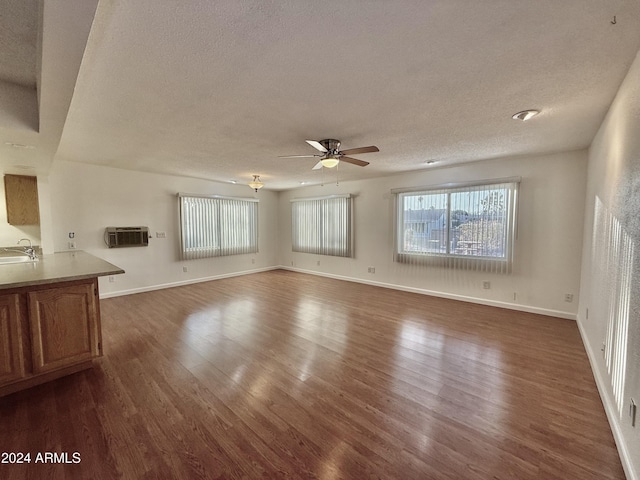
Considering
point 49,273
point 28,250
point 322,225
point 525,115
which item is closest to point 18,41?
point 49,273

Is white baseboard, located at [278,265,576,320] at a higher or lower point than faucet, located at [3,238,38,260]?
lower

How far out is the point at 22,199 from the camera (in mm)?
4098

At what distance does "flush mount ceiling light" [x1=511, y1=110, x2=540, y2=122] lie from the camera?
2.43 metres

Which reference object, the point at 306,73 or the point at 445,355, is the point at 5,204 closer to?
the point at 306,73

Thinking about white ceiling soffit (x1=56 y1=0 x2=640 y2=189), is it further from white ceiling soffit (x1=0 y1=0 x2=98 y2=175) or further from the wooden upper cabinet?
the wooden upper cabinet

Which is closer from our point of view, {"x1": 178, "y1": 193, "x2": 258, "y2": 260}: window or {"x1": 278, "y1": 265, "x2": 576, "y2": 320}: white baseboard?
{"x1": 278, "y1": 265, "x2": 576, "y2": 320}: white baseboard

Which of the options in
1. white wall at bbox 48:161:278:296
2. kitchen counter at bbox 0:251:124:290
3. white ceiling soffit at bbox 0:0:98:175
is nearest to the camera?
white ceiling soffit at bbox 0:0:98:175

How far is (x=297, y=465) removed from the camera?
1542 millimetres

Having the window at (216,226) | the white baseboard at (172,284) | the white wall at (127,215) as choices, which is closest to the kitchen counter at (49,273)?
the white wall at (127,215)

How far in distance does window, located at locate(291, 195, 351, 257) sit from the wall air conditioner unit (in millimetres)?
3595

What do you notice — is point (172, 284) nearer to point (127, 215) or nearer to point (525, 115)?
point (127, 215)

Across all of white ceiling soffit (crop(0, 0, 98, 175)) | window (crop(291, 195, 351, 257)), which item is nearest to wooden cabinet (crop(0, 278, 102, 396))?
white ceiling soffit (crop(0, 0, 98, 175))

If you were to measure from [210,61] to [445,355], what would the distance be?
3.30 m

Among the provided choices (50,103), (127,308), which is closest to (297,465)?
(50,103)
